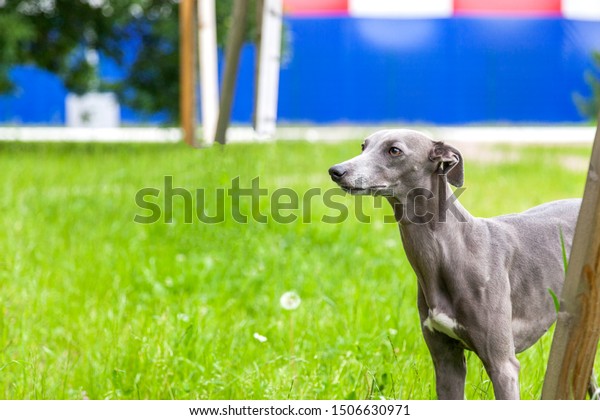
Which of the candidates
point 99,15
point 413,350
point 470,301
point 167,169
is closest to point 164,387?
point 413,350

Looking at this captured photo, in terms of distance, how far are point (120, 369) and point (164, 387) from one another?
0.63ft

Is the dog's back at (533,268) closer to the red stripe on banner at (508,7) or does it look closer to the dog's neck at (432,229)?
the dog's neck at (432,229)

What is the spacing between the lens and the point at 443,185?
179 centimetres

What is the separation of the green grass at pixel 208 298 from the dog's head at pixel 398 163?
0.66m

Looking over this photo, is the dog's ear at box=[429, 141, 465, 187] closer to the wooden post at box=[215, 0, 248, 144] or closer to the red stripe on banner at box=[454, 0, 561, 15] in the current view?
the wooden post at box=[215, 0, 248, 144]

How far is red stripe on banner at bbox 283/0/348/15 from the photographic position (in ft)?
51.1

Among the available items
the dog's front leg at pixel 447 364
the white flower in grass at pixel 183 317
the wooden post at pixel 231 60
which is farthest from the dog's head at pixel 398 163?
the wooden post at pixel 231 60

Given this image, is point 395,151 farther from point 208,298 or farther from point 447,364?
point 208,298

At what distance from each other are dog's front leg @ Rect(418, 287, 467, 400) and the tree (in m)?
9.66

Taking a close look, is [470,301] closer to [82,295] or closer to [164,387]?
[164,387]

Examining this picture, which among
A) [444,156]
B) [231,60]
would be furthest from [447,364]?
[231,60]

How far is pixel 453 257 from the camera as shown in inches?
70.5

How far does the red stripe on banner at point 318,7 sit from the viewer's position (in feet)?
51.1

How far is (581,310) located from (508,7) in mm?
15448
